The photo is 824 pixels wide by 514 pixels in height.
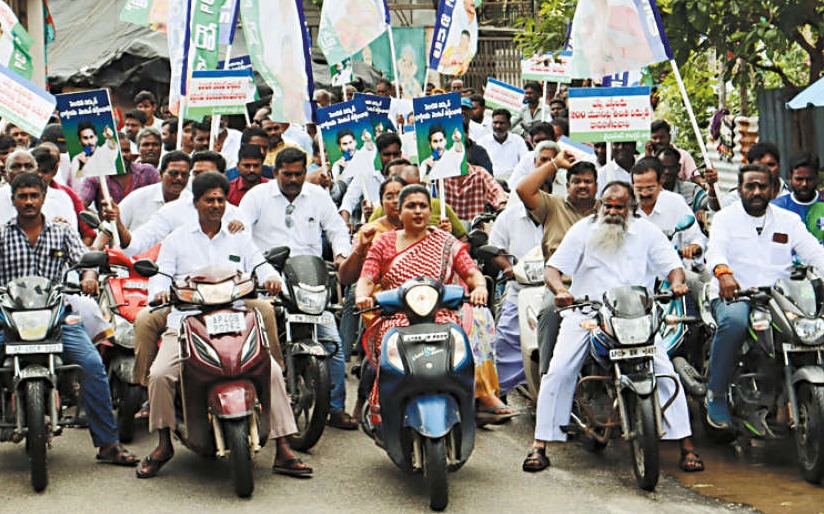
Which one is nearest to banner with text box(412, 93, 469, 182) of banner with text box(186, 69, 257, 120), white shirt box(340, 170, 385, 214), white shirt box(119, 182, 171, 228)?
white shirt box(340, 170, 385, 214)

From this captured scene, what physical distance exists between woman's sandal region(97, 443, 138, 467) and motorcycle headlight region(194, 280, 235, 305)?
1.33 meters

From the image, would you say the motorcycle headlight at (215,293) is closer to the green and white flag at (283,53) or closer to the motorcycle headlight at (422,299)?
the motorcycle headlight at (422,299)

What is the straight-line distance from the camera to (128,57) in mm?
25469

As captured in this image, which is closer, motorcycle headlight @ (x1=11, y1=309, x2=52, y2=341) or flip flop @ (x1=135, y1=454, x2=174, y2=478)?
motorcycle headlight @ (x1=11, y1=309, x2=52, y2=341)

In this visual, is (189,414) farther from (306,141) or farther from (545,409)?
(306,141)

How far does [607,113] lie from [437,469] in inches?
174

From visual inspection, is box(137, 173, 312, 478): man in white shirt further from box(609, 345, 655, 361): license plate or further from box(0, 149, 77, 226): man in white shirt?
box(609, 345, 655, 361): license plate

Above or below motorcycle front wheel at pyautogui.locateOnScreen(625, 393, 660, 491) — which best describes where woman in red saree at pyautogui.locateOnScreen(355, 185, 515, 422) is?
above

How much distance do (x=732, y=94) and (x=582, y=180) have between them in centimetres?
1118

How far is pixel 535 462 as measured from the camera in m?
8.64

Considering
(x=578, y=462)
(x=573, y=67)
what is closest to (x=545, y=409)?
(x=578, y=462)

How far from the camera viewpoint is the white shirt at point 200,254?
8.85 metres

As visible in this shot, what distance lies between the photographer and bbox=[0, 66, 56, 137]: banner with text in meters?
10.5

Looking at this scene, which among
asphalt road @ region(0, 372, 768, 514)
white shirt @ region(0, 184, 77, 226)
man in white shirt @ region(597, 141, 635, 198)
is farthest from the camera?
man in white shirt @ region(597, 141, 635, 198)
